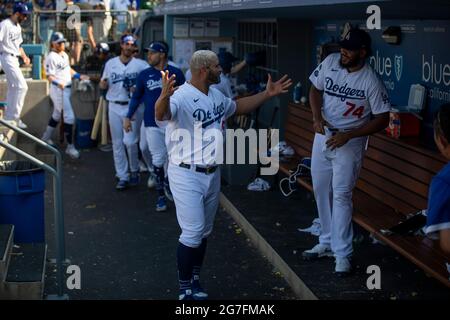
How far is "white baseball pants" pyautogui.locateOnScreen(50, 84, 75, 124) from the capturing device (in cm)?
1297

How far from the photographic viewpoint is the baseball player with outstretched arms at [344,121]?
6.07m

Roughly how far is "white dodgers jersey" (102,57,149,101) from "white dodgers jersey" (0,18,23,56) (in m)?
2.30

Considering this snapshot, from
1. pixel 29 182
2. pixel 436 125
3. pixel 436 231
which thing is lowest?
pixel 29 182

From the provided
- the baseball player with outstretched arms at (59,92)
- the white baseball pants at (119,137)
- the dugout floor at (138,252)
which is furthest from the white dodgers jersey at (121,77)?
the baseball player with outstretched arms at (59,92)

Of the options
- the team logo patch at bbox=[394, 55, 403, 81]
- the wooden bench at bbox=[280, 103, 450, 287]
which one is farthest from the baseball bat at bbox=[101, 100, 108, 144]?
the team logo patch at bbox=[394, 55, 403, 81]

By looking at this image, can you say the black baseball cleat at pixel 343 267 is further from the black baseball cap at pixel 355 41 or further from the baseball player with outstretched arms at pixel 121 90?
the baseball player with outstretched arms at pixel 121 90

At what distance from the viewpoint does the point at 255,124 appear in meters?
9.95

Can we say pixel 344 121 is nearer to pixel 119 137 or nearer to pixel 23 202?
pixel 23 202

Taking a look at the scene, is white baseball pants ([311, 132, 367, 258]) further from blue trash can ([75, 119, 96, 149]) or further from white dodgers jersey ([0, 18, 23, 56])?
blue trash can ([75, 119, 96, 149])

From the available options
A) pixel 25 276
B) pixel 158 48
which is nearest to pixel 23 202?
pixel 25 276

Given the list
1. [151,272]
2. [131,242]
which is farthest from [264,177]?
[151,272]

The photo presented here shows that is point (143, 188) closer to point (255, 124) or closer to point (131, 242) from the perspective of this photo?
point (255, 124)

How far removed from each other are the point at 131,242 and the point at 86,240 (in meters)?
0.45

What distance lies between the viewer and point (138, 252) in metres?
7.55
